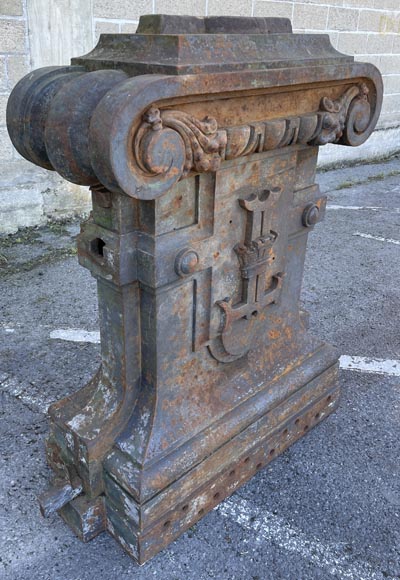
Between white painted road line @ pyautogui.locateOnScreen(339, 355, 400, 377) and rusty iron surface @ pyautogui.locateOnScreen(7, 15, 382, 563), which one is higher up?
rusty iron surface @ pyautogui.locateOnScreen(7, 15, 382, 563)

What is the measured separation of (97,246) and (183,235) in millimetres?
279

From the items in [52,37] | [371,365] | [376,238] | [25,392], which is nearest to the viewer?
[25,392]

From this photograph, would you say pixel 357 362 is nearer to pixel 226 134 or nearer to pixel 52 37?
pixel 226 134

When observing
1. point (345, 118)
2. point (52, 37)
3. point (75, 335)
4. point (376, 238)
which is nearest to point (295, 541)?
point (345, 118)

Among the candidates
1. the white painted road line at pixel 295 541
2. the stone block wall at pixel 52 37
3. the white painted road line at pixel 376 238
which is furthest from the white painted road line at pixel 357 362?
Answer: the white painted road line at pixel 376 238

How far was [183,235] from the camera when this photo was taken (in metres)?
1.73

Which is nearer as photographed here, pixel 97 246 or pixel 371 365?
pixel 97 246

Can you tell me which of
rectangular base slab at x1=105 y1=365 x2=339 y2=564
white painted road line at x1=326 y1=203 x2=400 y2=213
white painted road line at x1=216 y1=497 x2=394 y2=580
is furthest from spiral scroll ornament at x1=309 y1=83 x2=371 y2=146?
white painted road line at x1=326 y1=203 x2=400 y2=213

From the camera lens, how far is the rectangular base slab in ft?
5.99

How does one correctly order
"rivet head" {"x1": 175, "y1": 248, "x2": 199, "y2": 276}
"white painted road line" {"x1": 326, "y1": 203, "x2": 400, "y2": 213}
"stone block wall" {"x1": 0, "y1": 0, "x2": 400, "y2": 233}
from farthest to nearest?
"white painted road line" {"x1": 326, "y1": 203, "x2": 400, "y2": 213} → "stone block wall" {"x1": 0, "y1": 0, "x2": 400, "y2": 233} → "rivet head" {"x1": 175, "y1": 248, "x2": 199, "y2": 276}

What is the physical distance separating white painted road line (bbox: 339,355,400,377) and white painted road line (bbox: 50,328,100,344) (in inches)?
55.3

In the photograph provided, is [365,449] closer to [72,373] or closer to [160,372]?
[160,372]

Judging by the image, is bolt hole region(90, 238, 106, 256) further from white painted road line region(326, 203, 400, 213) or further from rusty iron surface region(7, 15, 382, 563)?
white painted road line region(326, 203, 400, 213)

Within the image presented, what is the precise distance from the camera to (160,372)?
1.85 m
